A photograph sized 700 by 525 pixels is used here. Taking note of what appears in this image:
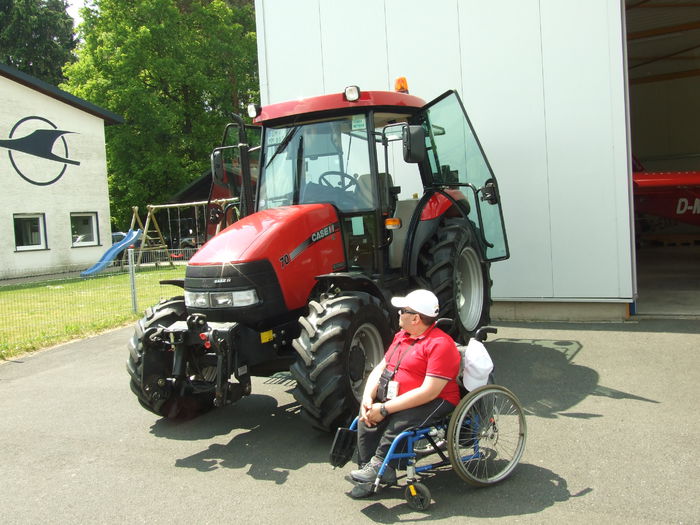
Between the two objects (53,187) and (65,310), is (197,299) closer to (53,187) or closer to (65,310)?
(65,310)

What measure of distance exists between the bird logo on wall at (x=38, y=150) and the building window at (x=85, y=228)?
5.90ft

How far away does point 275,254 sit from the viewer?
16.6 feet

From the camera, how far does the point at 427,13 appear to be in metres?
9.63

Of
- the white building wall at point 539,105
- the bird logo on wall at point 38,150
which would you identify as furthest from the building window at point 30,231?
the white building wall at point 539,105

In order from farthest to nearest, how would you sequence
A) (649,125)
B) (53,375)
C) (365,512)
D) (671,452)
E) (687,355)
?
1. (649,125)
2. (53,375)
3. (687,355)
4. (671,452)
5. (365,512)

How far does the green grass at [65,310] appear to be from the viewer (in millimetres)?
9711

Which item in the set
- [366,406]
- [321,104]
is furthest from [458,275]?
[366,406]

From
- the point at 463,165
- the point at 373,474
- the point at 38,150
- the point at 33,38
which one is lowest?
the point at 373,474

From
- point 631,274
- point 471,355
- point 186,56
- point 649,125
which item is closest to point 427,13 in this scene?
point 631,274

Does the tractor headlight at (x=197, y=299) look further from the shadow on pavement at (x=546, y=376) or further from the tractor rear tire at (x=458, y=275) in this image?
the shadow on pavement at (x=546, y=376)

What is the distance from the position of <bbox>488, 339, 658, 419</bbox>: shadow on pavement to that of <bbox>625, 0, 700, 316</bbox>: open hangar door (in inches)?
91.5

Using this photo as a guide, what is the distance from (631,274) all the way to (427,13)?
4823 millimetres

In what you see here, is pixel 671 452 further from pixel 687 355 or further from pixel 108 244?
pixel 108 244

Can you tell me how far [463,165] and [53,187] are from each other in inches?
758
